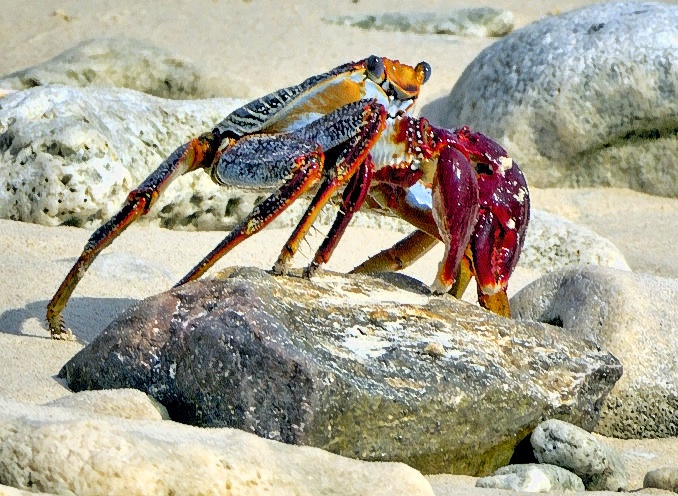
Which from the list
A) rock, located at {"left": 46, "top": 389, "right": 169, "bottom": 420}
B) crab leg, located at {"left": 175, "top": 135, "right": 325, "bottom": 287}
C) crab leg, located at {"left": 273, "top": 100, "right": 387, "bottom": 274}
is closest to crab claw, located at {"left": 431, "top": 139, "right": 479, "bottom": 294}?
crab leg, located at {"left": 273, "top": 100, "right": 387, "bottom": 274}

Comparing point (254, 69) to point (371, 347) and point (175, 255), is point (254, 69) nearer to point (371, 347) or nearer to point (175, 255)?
point (175, 255)

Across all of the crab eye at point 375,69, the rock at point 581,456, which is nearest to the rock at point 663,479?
the rock at point 581,456

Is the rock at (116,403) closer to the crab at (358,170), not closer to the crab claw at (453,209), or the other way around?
the crab at (358,170)

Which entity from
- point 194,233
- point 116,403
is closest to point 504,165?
point 116,403

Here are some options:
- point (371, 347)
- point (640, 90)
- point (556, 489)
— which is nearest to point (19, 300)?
point (371, 347)

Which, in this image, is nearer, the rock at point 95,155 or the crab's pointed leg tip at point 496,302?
the crab's pointed leg tip at point 496,302

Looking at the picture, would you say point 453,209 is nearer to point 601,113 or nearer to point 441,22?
point 601,113
